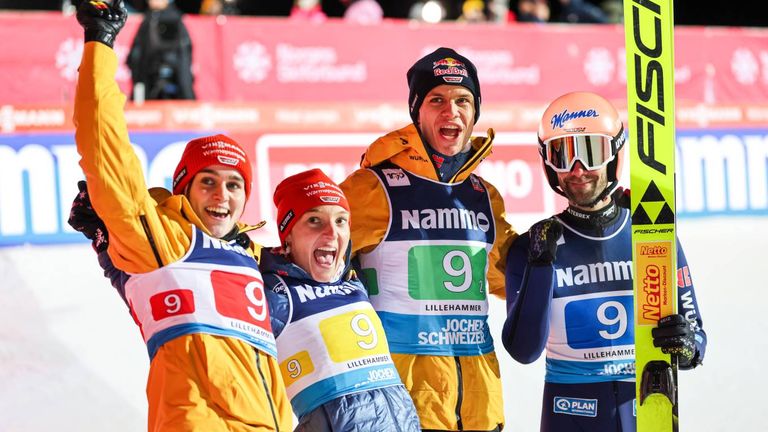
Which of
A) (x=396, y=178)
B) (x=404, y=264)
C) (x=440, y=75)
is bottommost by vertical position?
(x=404, y=264)

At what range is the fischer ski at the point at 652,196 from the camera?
3.99 metres

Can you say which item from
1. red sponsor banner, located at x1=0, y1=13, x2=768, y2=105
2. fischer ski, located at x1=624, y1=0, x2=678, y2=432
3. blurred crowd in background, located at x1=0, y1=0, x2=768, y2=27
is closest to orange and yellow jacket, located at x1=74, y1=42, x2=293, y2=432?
fischer ski, located at x1=624, y1=0, x2=678, y2=432

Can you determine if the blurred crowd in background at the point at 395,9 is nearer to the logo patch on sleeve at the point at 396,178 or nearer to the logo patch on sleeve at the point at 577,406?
the logo patch on sleeve at the point at 396,178

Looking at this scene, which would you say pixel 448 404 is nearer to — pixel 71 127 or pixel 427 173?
pixel 427 173

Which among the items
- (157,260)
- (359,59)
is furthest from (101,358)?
(359,59)

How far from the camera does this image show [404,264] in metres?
4.34

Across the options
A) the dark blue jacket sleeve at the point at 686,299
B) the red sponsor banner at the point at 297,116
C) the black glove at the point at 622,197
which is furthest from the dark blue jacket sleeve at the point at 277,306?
the red sponsor banner at the point at 297,116

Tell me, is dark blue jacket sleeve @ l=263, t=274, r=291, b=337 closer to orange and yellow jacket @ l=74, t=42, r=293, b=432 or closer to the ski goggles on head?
orange and yellow jacket @ l=74, t=42, r=293, b=432

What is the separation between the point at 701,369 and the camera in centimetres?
661

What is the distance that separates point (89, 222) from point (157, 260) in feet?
0.92

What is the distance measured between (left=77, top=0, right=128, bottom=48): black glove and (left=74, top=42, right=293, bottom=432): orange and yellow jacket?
0.12 ft

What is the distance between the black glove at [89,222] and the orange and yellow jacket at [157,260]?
0.07 meters

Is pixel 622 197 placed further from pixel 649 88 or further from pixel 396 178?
pixel 396 178

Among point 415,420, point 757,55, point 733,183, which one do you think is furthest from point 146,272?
point 757,55
